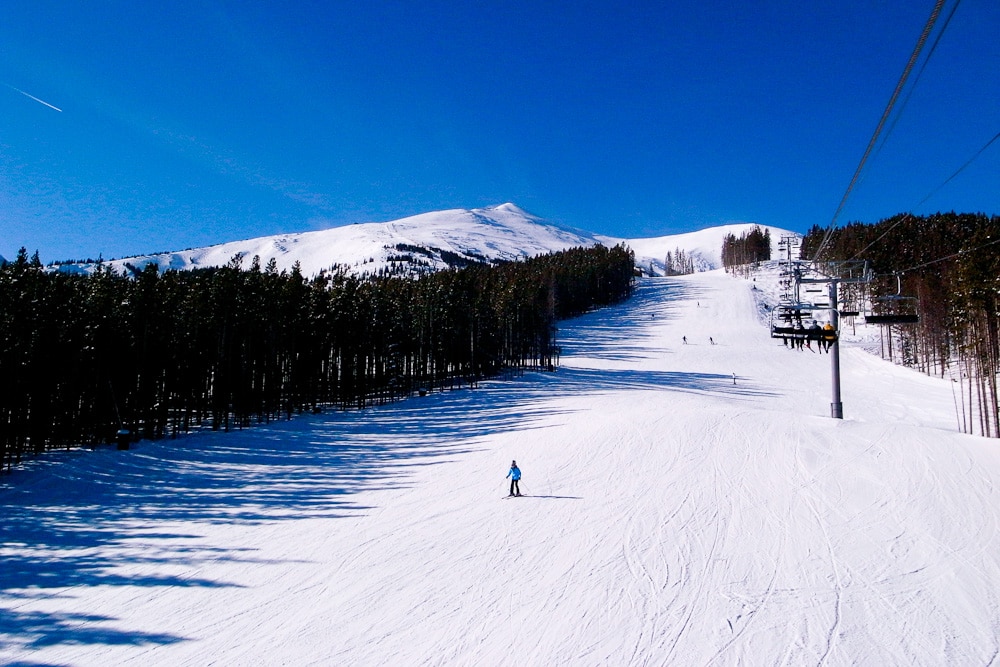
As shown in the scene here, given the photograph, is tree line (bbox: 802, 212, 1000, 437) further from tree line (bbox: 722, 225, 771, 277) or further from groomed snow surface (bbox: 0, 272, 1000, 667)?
tree line (bbox: 722, 225, 771, 277)

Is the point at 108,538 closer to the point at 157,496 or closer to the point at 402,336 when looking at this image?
the point at 157,496

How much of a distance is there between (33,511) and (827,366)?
59970mm

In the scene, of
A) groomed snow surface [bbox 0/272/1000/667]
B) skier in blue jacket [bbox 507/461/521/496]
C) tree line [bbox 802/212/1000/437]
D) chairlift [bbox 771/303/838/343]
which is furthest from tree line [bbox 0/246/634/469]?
tree line [bbox 802/212/1000/437]

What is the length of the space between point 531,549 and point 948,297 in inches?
1801

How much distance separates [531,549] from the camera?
12.0 meters

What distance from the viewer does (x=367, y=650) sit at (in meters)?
8.20

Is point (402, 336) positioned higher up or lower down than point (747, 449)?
higher up

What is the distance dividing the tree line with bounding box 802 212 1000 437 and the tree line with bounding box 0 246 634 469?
103 feet

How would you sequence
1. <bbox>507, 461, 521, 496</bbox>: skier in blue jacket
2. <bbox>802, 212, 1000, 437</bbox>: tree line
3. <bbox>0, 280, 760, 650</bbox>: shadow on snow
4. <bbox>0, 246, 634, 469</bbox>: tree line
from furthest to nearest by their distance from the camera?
<bbox>802, 212, 1000, 437</bbox>: tree line
<bbox>0, 246, 634, 469</bbox>: tree line
<bbox>507, 461, 521, 496</bbox>: skier in blue jacket
<bbox>0, 280, 760, 650</bbox>: shadow on snow

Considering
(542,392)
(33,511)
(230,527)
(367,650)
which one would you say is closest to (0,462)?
(33,511)

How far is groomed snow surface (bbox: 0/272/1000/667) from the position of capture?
841cm

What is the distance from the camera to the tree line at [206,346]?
2372 cm

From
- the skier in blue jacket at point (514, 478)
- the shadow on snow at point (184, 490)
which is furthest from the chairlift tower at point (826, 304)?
the shadow on snow at point (184, 490)

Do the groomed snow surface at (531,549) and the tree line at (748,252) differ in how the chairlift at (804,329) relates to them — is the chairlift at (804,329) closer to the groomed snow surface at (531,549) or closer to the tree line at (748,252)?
the groomed snow surface at (531,549)
